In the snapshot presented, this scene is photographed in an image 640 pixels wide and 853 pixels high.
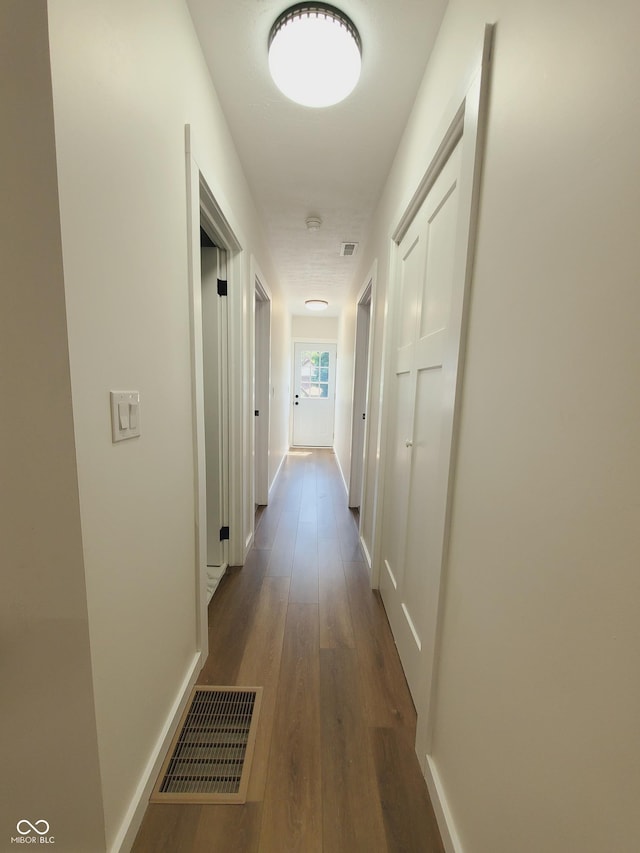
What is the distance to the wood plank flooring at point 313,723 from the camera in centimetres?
91

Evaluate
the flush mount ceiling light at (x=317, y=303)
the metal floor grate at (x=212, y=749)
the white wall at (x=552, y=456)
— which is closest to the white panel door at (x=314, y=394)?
the flush mount ceiling light at (x=317, y=303)

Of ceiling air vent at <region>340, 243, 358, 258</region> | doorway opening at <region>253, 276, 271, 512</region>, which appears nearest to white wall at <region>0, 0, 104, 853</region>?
doorway opening at <region>253, 276, 271, 512</region>

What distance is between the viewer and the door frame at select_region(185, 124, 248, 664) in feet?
4.00

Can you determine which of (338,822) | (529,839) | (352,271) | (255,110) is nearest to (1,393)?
(529,839)

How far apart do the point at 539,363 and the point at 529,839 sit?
2.79 ft

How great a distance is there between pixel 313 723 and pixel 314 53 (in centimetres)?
239

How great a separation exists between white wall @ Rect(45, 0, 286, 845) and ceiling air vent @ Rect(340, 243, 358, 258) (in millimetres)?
1684

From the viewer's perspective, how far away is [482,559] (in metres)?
0.78

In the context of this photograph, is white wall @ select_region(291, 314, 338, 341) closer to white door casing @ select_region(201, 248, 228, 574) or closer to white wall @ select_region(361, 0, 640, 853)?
white door casing @ select_region(201, 248, 228, 574)

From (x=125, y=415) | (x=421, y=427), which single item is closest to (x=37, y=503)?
(x=125, y=415)

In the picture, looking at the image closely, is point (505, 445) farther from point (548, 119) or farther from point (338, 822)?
point (338, 822)

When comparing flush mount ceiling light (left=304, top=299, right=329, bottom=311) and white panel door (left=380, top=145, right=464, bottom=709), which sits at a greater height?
flush mount ceiling light (left=304, top=299, right=329, bottom=311)

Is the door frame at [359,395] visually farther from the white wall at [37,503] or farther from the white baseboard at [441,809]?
the white wall at [37,503]

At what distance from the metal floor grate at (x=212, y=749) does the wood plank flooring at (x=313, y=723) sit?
0.09ft
